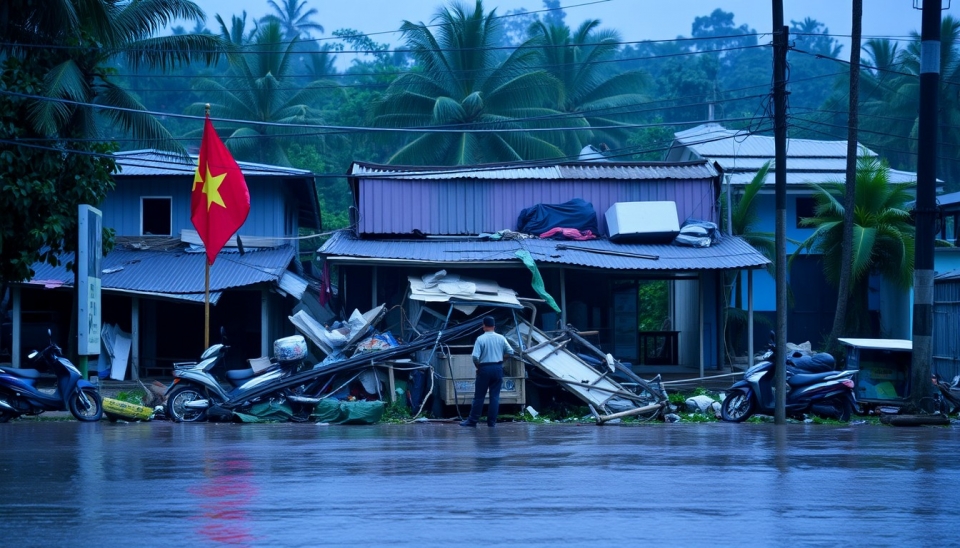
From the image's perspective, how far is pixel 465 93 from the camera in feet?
109

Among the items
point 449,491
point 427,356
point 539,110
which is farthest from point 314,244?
point 449,491

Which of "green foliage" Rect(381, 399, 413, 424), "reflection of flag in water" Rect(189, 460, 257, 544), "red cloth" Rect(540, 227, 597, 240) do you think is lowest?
"green foliage" Rect(381, 399, 413, 424)

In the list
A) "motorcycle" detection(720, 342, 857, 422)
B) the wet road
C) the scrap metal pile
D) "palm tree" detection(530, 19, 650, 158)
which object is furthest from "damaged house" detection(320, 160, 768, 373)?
"palm tree" detection(530, 19, 650, 158)

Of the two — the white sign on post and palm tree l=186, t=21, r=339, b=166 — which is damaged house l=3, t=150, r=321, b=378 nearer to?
the white sign on post

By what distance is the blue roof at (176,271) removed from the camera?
68.3ft

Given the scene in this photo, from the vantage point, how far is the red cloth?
2230 cm

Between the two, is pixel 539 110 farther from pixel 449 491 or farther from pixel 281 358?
pixel 449 491

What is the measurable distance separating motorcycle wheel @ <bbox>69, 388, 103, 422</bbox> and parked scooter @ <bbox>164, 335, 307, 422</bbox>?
1.17 metres

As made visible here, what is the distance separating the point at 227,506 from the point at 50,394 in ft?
31.9

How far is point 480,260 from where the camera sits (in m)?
20.2

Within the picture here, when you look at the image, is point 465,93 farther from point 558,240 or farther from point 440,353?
point 440,353

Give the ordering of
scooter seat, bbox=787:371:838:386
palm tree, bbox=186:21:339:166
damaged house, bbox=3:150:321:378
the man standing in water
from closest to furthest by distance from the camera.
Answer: the man standing in water
scooter seat, bbox=787:371:838:386
damaged house, bbox=3:150:321:378
palm tree, bbox=186:21:339:166

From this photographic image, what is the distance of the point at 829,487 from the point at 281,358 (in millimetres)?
11153

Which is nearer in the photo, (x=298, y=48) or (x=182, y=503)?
(x=182, y=503)
